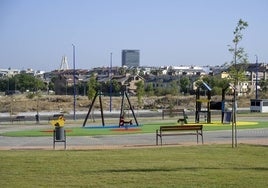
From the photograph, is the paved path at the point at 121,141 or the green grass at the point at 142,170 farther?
the paved path at the point at 121,141

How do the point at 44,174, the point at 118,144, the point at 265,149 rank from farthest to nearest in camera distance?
1. the point at 118,144
2. the point at 265,149
3. the point at 44,174

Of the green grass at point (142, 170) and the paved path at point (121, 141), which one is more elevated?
the green grass at point (142, 170)

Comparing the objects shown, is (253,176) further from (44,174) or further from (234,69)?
(234,69)

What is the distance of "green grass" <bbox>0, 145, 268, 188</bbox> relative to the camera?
12203 millimetres

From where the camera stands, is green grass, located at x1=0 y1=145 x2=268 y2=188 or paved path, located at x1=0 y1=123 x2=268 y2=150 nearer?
green grass, located at x1=0 y1=145 x2=268 y2=188

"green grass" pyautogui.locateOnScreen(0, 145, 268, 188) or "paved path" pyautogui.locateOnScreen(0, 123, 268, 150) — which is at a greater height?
"green grass" pyautogui.locateOnScreen(0, 145, 268, 188)

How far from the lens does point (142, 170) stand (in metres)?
14.2

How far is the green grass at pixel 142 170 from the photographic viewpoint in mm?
12203

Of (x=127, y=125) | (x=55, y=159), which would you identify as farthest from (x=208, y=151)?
(x=127, y=125)

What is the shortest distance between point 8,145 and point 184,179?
49.1 feet

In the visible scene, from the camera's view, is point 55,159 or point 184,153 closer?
point 55,159

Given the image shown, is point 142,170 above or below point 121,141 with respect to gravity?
above

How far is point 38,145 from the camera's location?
83.2 feet

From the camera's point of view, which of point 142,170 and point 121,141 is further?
point 121,141
